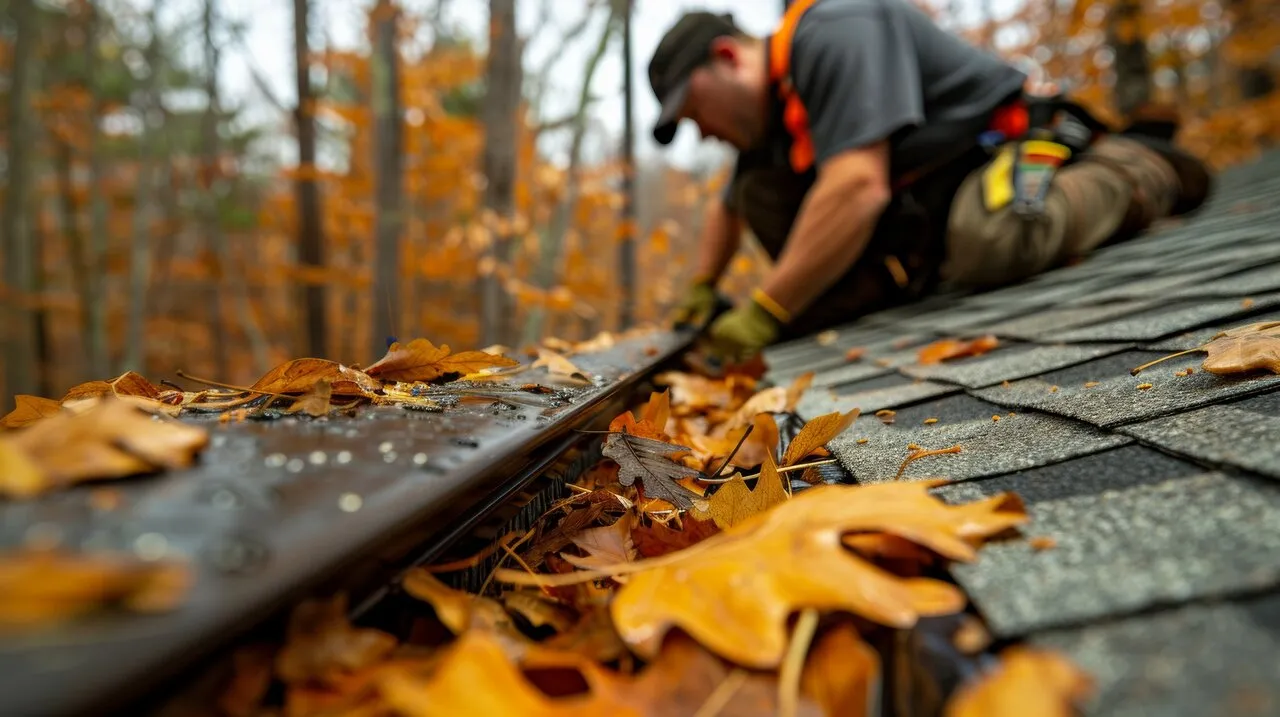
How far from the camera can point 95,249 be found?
28.6 ft

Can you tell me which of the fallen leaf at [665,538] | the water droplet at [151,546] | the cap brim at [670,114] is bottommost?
the fallen leaf at [665,538]

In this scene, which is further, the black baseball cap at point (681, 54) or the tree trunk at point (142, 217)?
the tree trunk at point (142, 217)

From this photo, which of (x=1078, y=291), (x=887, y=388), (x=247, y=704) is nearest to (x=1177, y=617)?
(x=247, y=704)

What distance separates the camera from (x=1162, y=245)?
213cm

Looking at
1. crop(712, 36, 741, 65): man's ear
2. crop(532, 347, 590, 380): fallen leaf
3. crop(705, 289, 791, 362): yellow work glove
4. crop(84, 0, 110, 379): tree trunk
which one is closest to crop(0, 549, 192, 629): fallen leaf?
crop(532, 347, 590, 380): fallen leaf

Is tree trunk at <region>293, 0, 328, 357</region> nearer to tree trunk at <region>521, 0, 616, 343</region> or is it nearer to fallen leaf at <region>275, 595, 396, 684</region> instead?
tree trunk at <region>521, 0, 616, 343</region>

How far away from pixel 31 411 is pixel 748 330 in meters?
1.97

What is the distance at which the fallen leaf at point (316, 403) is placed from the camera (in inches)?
25.1

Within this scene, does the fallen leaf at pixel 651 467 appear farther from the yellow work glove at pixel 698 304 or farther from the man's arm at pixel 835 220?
the yellow work glove at pixel 698 304

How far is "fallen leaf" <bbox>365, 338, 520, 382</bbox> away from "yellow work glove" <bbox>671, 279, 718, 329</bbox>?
1.92 metres

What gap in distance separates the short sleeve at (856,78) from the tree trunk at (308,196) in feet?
21.5

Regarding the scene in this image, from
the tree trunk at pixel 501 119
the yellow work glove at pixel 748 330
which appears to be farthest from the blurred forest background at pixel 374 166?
the yellow work glove at pixel 748 330

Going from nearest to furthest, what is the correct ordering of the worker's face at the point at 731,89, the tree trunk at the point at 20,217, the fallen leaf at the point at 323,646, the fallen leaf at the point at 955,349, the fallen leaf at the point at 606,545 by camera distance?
the fallen leaf at the point at 323,646 → the fallen leaf at the point at 606,545 → the fallen leaf at the point at 955,349 → the worker's face at the point at 731,89 → the tree trunk at the point at 20,217

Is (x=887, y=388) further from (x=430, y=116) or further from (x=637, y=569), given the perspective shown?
(x=430, y=116)
